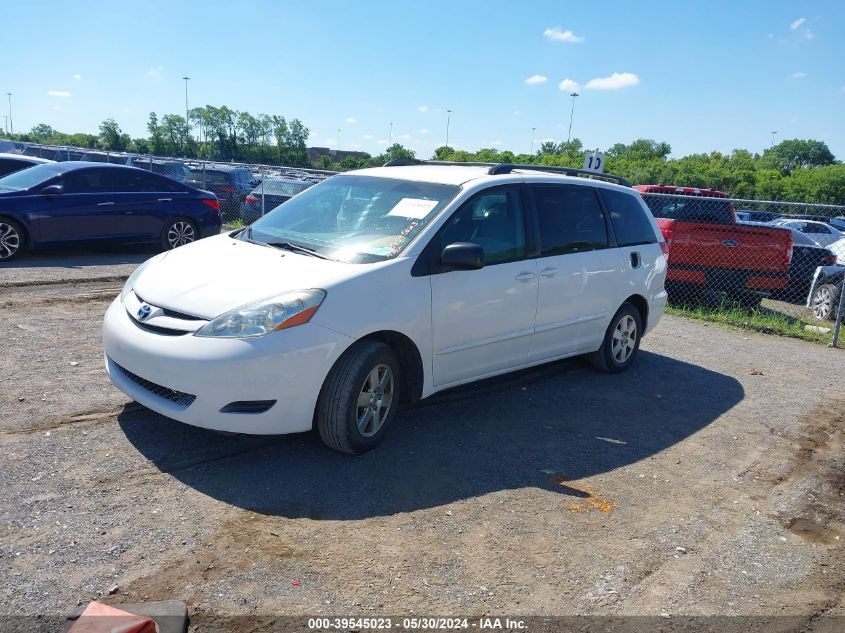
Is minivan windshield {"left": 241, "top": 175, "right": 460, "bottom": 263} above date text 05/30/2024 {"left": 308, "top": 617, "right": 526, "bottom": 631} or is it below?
above

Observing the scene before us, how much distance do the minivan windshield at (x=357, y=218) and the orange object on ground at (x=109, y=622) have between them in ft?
8.32

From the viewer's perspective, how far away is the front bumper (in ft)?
13.3

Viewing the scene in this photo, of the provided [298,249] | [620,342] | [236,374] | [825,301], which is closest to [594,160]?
[825,301]

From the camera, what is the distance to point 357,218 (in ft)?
17.4

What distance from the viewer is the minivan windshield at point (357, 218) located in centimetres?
491

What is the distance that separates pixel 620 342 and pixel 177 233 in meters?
8.27

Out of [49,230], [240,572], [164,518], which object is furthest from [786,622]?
[49,230]

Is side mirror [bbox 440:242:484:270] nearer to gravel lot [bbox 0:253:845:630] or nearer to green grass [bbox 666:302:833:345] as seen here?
gravel lot [bbox 0:253:845:630]

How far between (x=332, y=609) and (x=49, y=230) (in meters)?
9.62

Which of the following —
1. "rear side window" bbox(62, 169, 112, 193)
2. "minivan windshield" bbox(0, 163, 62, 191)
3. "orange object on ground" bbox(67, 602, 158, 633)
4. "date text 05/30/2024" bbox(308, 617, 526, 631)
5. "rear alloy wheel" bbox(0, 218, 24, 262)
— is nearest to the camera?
"orange object on ground" bbox(67, 602, 158, 633)

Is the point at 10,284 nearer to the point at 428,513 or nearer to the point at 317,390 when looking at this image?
the point at 317,390

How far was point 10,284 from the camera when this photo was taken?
8.73m

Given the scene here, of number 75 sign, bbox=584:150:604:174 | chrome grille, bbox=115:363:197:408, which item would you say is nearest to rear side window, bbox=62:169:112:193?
chrome grille, bbox=115:363:197:408

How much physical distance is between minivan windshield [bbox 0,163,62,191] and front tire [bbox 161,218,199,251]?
6.10 feet
